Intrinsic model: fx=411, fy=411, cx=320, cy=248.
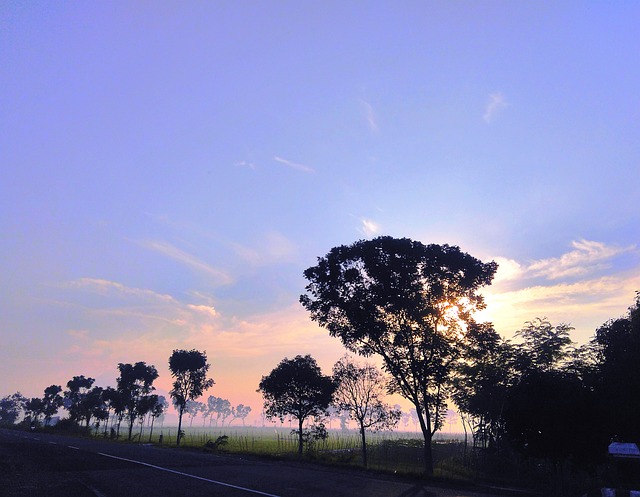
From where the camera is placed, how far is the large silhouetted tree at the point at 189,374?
54844 millimetres

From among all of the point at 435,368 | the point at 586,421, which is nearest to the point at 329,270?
the point at 435,368

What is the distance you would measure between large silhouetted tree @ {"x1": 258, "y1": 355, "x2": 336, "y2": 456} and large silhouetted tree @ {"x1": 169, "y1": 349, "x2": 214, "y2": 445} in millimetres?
20174

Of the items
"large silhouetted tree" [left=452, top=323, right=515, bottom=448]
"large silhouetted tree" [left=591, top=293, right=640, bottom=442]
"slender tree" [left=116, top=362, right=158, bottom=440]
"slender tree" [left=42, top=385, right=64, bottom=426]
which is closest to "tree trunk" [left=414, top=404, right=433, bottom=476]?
"large silhouetted tree" [left=452, top=323, right=515, bottom=448]

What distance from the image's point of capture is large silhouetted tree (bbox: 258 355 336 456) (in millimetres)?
36594

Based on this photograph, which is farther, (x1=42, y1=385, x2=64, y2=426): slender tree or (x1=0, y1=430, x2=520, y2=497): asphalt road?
(x1=42, y1=385, x2=64, y2=426): slender tree

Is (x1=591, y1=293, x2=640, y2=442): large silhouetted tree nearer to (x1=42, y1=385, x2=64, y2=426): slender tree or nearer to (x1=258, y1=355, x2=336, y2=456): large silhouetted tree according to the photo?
(x1=258, y1=355, x2=336, y2=456): large silhouetted tree

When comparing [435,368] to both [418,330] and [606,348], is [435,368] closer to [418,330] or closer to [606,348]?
[418,330]

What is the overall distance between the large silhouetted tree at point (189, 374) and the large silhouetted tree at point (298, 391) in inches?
794

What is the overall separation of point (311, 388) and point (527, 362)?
18149 millimetres

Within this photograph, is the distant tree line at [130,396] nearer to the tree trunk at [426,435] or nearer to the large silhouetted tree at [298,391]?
the large silhouetted tree at [298,391]

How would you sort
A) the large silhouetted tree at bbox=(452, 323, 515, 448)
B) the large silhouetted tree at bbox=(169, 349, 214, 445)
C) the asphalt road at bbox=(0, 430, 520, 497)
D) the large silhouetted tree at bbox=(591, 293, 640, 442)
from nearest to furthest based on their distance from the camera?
the asphalt road at bbox=(0, 430, 520, 497), the large silhouetted tree at bbox=(591, 293, 640, 442), the large silhouetted tree at bbox=(452, 323, 515, 448), the large silhouetted tree at bbox=(169, 349, 214, 445)

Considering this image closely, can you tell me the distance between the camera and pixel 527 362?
3294 cm

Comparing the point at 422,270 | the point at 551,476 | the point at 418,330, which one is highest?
the point at 422,270

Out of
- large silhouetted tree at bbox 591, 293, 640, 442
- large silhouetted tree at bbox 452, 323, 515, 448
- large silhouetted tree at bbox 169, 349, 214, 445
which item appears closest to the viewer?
large silhouetted tree at bbox 591, 293, 640, 442
